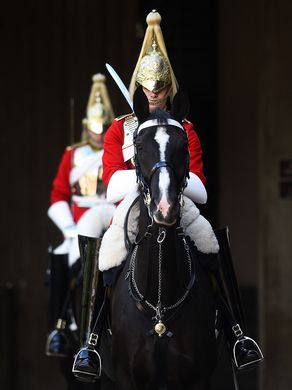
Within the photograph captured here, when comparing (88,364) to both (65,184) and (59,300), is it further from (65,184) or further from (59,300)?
(65,184)

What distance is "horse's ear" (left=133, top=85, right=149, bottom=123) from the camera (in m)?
6.42

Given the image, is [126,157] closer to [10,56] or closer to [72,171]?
[72,171]

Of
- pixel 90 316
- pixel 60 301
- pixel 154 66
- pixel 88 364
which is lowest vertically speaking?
pixel 60 301

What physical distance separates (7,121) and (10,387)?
8.33 feet

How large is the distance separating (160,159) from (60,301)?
164 inches

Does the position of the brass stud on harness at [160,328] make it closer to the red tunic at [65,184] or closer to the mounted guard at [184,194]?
the mounted guard at [184,194]

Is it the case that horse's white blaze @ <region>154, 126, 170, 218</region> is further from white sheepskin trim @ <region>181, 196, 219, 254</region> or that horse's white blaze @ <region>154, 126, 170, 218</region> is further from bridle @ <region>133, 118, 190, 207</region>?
white sheepskin trim @ <region>181, 196, 219, 254</region>

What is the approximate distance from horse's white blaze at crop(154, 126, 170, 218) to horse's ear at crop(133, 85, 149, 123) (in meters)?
0.23

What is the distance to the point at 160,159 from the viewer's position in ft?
20.0

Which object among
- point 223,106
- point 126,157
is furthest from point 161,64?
point 223,106

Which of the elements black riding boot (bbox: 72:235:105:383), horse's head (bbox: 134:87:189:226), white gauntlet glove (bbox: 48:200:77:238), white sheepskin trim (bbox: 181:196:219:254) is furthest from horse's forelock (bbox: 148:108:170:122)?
white gauntlet glove (bbox: 48:200:77:238)

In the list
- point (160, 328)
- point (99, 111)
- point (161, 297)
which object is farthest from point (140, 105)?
point (99, 111)

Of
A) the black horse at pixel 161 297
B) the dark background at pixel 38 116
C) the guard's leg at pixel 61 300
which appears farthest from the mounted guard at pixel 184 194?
the dark background at pixel 38 116

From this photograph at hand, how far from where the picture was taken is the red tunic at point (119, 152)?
7043 millimetres
